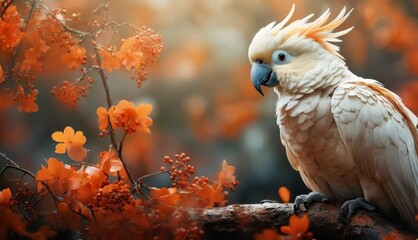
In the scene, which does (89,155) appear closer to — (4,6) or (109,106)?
(109,106)

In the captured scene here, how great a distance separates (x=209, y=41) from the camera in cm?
178

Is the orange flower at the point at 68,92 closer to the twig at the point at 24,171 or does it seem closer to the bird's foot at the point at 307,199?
the twig at the point at 24,171

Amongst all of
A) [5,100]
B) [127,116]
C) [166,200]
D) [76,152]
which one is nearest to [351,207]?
[166,200]

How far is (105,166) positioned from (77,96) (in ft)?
0.81

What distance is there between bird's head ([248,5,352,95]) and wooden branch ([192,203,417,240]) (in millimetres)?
329

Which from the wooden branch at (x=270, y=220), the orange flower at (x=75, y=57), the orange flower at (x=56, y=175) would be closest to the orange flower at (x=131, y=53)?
the orange flower at (x=75, y=57)

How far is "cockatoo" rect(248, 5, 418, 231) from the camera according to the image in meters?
1.41

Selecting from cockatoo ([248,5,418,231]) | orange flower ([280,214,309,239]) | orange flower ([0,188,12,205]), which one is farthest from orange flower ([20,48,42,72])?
orange flower ([280,214,309,239])

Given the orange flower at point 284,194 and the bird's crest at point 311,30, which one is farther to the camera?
the orange flower at point 284,194

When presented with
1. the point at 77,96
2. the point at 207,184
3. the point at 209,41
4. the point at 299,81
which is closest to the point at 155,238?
the point at 207,184

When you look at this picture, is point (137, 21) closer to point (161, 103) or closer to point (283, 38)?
A: point (161, 103)

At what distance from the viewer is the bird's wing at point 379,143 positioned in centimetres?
140

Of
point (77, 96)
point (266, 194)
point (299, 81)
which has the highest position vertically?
point (77, 96)

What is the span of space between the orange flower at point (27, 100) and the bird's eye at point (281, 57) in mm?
666
